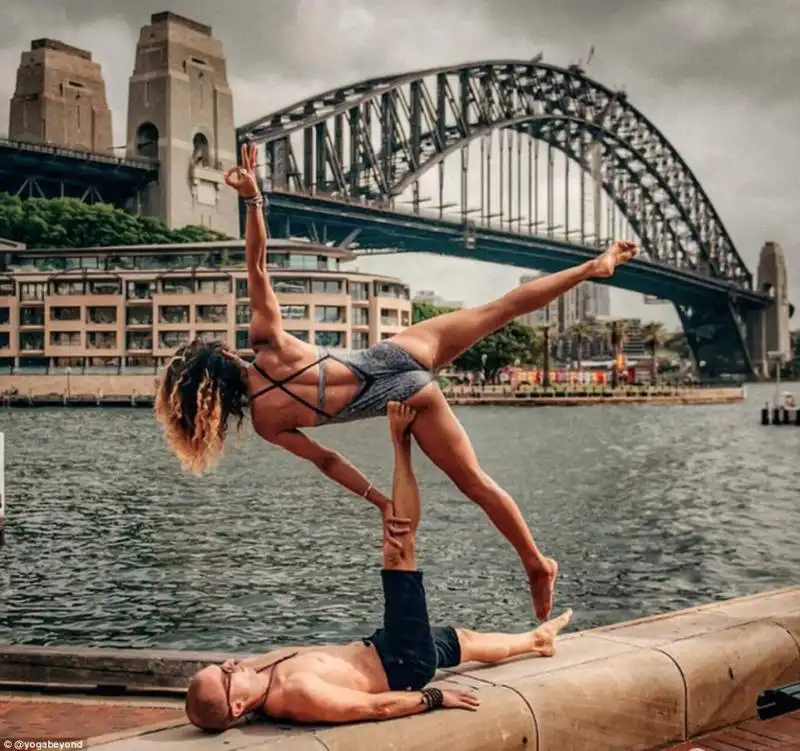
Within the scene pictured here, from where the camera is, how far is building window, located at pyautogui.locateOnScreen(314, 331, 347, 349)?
3113 inches

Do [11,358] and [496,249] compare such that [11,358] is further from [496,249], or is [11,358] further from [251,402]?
[251,402]

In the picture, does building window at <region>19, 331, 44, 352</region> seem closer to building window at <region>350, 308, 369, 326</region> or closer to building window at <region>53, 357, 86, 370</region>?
building window at <region>53, 357, 86, 370</region>

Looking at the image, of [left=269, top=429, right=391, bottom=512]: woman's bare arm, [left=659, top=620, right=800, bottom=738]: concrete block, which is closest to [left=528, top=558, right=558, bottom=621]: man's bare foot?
[left=659, top=620, right=800, bottom=738]: concrete block

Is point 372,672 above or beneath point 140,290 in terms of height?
beneath

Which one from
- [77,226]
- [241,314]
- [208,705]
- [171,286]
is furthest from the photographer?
[77,226]

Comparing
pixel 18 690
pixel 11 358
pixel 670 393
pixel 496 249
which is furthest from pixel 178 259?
pixel 18 690

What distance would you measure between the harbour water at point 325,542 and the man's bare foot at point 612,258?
1645 millimetres

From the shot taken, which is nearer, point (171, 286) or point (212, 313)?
point (212, 313)

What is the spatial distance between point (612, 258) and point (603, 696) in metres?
1.74

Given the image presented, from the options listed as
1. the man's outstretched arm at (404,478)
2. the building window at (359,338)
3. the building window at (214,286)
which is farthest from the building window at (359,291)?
the man's outstretched arm at (404,478)

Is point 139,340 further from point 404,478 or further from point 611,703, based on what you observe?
point 611,703

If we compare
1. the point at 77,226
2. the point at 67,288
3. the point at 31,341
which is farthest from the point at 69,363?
the point at 77,226

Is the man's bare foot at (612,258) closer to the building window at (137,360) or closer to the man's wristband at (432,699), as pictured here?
the man's wristband at (432,699)

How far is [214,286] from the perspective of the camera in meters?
81.8
